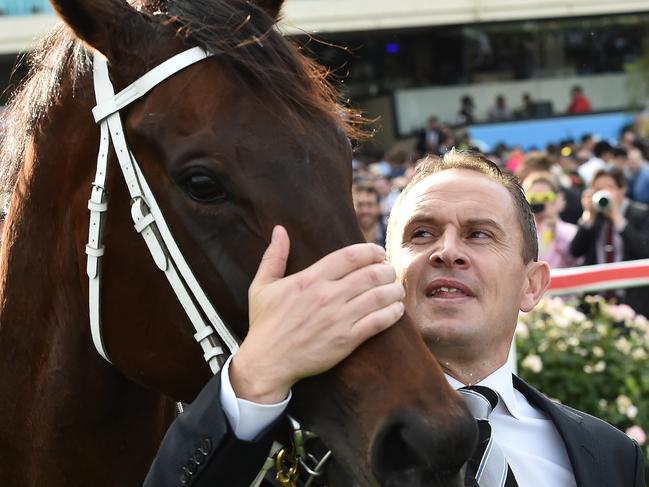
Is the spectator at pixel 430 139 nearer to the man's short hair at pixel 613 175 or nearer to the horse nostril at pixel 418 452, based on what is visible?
the man's short hair at pixel 613 175

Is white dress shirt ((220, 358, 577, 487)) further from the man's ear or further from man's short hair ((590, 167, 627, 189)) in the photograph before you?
man's short hair ((590, 167, 627, 189))

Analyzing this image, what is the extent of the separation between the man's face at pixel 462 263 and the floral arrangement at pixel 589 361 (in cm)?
248

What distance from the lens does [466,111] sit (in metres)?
22.3

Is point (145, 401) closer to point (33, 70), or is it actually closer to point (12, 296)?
point (12, 296)

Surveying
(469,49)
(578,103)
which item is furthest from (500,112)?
(469,49)

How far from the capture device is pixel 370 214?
25.0 ft

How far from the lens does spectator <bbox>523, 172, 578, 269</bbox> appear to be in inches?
299

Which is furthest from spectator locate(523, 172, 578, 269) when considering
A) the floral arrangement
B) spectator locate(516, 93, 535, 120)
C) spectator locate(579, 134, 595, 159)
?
spectator locate(516, 93, 535, 120)

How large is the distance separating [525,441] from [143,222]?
3.77ft

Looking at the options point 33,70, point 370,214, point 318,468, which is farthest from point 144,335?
point 370,214

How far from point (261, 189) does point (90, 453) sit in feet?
2.74

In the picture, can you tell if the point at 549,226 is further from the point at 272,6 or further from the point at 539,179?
the point at 272,6

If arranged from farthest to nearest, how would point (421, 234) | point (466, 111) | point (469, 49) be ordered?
point (469, 49) → point (466, 111) → point (421, 234)

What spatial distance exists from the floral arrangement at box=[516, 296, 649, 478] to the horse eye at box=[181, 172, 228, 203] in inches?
131
